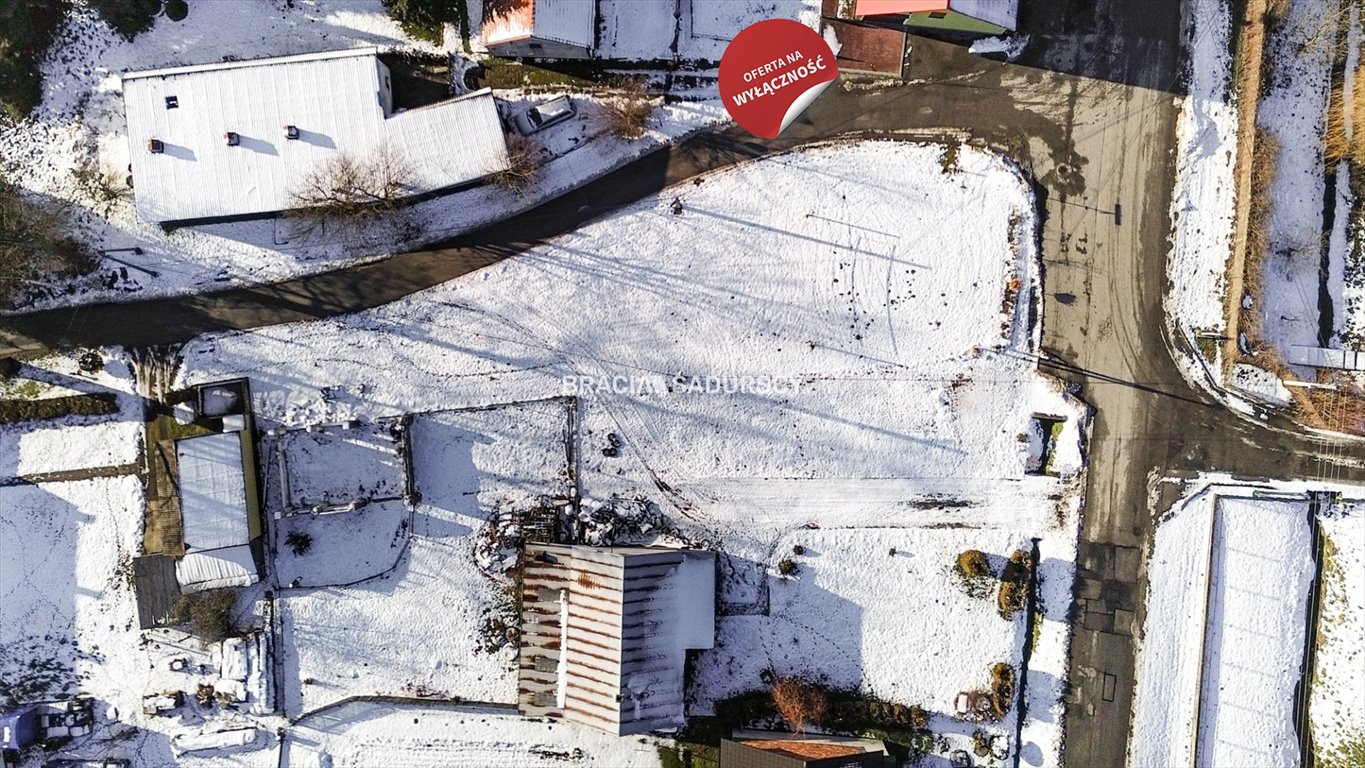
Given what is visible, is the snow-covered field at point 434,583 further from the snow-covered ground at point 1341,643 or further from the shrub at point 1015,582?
the snow-covered ground at point 1341,643

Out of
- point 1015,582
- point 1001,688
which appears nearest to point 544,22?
point 1015,582

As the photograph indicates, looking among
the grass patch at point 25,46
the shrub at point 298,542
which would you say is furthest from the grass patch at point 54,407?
the grass patch at point 25,46

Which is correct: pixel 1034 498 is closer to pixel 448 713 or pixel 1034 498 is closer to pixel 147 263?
pixel 448 713

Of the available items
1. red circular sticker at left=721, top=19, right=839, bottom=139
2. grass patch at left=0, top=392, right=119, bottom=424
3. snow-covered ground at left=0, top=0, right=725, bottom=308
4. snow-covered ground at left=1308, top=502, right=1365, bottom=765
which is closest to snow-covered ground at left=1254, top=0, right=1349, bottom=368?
snow-covered ground at left=1308, top=502, right=1365, bottom=765

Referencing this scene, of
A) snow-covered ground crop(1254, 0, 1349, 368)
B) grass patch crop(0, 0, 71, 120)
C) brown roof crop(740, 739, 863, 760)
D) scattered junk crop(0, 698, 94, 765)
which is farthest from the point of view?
snow-covered ground crop(1254, 0, 1349, 368)

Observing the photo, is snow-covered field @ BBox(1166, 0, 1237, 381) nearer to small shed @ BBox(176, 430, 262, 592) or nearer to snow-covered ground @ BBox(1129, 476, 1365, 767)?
snow-covered ground @ BBox(1129, 476, 1365, 767)
